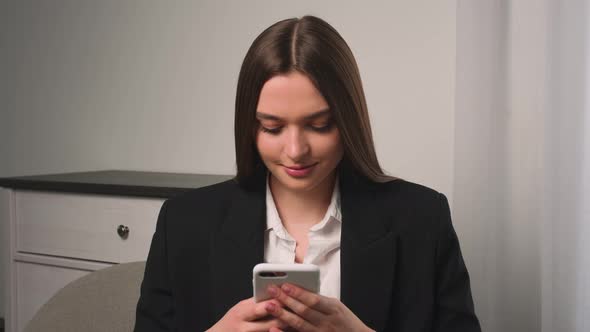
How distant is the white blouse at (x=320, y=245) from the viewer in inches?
44.4

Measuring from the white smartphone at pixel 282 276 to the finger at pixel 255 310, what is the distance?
1cm

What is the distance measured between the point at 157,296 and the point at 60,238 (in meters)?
1.08

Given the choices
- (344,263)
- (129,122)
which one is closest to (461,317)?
(344,263)

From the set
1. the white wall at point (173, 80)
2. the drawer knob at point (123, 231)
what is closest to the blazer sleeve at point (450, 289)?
the white wall at point (173, 80)

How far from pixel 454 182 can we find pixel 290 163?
918mm

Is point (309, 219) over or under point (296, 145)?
→ under

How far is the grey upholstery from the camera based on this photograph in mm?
1207

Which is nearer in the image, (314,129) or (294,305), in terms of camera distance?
(294,305)

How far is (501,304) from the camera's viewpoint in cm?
177

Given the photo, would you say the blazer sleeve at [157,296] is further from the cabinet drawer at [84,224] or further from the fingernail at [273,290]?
the cabinet drawer at [84,224]

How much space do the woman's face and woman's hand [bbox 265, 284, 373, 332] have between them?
205mm

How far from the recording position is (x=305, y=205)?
1.16m

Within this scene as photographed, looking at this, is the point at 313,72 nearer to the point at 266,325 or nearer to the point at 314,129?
the point at 314,129

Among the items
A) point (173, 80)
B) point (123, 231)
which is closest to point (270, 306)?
point (123, 231)
